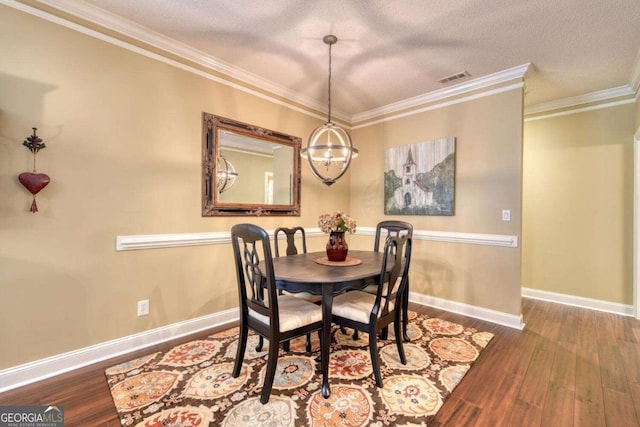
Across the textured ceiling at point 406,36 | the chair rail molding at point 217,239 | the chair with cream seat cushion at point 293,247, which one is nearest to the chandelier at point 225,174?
the chair rail molding at point 217,239

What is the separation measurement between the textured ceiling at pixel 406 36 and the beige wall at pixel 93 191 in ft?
1.40

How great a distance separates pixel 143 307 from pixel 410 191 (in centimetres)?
329

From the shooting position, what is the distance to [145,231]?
243cm

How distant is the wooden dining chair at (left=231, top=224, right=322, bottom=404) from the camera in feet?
5.57

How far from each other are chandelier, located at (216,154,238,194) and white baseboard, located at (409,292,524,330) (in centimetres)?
276

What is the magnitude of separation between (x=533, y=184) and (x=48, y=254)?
17.5 ft

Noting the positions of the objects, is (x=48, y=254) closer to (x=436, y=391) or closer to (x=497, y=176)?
(x=436, y=391)

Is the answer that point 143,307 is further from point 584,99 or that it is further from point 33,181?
point 584,99

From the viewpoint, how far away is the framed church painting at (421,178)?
136 inches

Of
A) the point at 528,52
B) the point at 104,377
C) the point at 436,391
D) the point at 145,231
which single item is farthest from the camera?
the point at 528,52

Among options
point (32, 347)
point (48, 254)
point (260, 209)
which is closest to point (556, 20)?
point (260, 209)

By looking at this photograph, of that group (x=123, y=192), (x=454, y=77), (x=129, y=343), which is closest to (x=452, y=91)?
(x=454, y=77)

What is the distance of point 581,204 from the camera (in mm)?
3568

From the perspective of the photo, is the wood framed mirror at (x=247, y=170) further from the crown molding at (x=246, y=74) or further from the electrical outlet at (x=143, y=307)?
the electrical outlet at (x=143, y=307)
